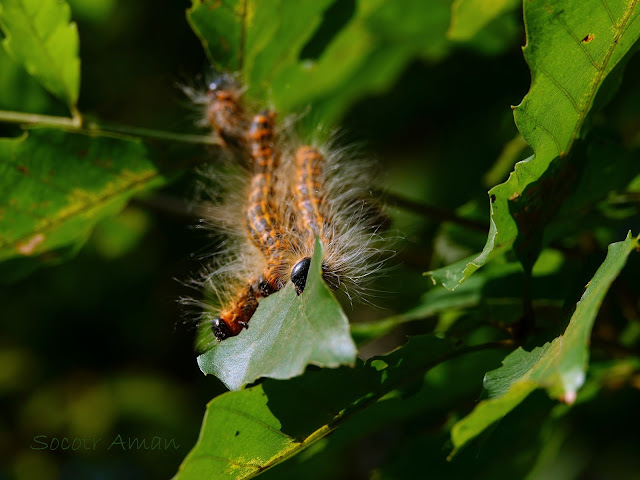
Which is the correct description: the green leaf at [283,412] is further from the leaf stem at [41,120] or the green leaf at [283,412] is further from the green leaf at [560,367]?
the leaf stem at [41,120]

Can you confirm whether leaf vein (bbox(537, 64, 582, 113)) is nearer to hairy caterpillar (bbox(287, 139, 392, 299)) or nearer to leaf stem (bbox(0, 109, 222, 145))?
hairy caterpillar (bbox(287, 139, 392, 299))

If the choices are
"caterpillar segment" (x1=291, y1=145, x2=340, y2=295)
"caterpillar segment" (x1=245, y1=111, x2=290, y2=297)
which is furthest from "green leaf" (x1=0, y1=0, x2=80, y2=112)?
"caterpillar segment" (x1=291, y1=145, x2=340, y2=295)

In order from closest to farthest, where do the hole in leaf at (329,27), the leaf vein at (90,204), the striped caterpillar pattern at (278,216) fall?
the striped caterpillar pattern at (278,216) < the leaf vein at (90,204) < the hole in leaf at (329,27)

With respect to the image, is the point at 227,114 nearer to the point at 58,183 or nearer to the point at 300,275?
the point at 58,183

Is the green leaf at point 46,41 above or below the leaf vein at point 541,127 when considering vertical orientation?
above

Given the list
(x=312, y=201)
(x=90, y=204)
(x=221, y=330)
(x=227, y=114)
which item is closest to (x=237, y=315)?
(x=221, y=330)

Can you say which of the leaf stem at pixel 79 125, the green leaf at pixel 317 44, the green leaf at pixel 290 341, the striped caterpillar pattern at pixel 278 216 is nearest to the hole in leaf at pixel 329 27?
the green leaf at pixel 317 44

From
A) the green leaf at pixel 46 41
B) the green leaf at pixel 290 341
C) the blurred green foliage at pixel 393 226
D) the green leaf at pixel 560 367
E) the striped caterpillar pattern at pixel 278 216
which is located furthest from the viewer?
the green leaf at pixel 46 41
